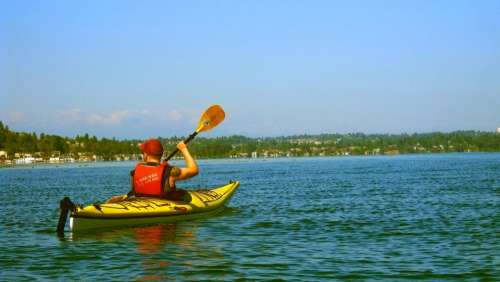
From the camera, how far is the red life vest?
703 inches

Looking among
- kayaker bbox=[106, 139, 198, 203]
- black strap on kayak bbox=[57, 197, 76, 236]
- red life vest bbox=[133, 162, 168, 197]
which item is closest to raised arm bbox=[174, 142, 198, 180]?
kayaker bbox=[106, 139, 198, 203]

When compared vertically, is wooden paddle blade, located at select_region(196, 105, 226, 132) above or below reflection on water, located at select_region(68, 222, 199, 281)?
above

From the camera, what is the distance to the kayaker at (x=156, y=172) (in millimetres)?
17484

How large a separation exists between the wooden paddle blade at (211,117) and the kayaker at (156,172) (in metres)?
4.32

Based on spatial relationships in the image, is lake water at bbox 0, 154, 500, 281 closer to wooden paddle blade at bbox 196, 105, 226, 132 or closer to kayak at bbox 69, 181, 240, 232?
kayak at bbox 69, 181, 240, 232

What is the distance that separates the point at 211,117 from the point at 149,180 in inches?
217

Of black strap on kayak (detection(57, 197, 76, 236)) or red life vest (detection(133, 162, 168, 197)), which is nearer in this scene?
black strap on kayak (detection(57, 197, 76, 236))

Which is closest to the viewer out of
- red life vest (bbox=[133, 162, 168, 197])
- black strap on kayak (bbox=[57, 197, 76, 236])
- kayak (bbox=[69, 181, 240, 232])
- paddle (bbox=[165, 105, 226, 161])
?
black strap on kayak (bbox=[57, 197, 76, 236])

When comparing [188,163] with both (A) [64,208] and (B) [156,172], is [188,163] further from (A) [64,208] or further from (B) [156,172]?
(A) [64,208]

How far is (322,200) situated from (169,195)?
43.4 ft

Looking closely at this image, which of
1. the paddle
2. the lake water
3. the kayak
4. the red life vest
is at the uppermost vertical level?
the paddle

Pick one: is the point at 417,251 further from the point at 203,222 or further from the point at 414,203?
the point at 414,203

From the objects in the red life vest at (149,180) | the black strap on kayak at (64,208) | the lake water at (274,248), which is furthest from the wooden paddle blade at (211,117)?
the black strap on kayak at (64,208)

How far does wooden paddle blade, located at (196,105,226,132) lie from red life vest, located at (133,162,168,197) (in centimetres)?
463
